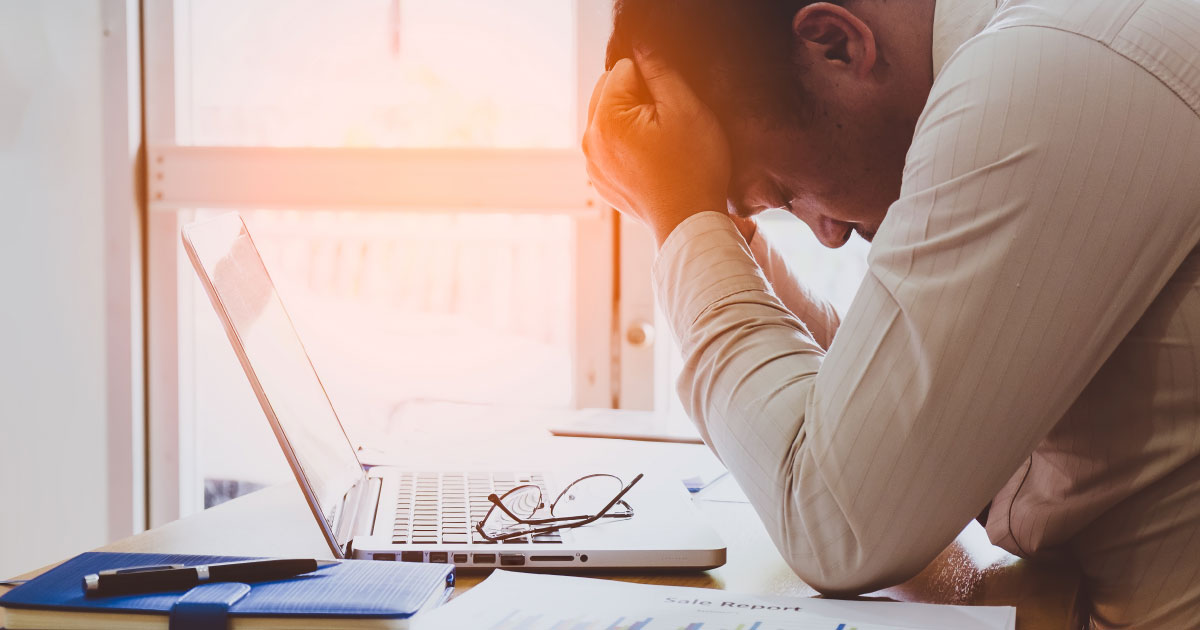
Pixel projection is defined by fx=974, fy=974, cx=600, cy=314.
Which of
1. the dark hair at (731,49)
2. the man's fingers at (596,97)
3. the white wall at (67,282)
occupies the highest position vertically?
the dark hair at (731,49)

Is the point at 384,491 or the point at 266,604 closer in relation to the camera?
the point at 266,604

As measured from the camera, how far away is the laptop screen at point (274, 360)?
0.72 m

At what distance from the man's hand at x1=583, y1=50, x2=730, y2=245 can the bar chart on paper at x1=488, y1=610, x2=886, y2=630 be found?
1.16ft

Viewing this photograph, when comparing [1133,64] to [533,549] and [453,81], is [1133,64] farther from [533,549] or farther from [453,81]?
[453,81]

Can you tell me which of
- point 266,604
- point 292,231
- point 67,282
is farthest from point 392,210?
point 266,604

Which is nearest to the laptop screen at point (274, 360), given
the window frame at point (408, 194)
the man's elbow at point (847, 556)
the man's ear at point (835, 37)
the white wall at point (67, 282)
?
the man's elbow at point (847, 556)

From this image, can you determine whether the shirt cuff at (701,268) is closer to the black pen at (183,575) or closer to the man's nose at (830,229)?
the man's nose at (830,229)

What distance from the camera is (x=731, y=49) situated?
0.84 m

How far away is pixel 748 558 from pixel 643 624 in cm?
24

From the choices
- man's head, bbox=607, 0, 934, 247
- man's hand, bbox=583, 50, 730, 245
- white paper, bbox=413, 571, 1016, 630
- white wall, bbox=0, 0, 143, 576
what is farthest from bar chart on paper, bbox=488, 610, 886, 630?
white wall, bbox=0, 0, 143, 576

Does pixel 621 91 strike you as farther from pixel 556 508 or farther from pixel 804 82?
pixel 556 508

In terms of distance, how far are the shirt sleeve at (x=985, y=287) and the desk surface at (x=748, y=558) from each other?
0.07 m

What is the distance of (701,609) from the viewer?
578mm

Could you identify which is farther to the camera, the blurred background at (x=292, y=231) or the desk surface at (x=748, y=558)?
the blurred background at (x=292, y=231)
